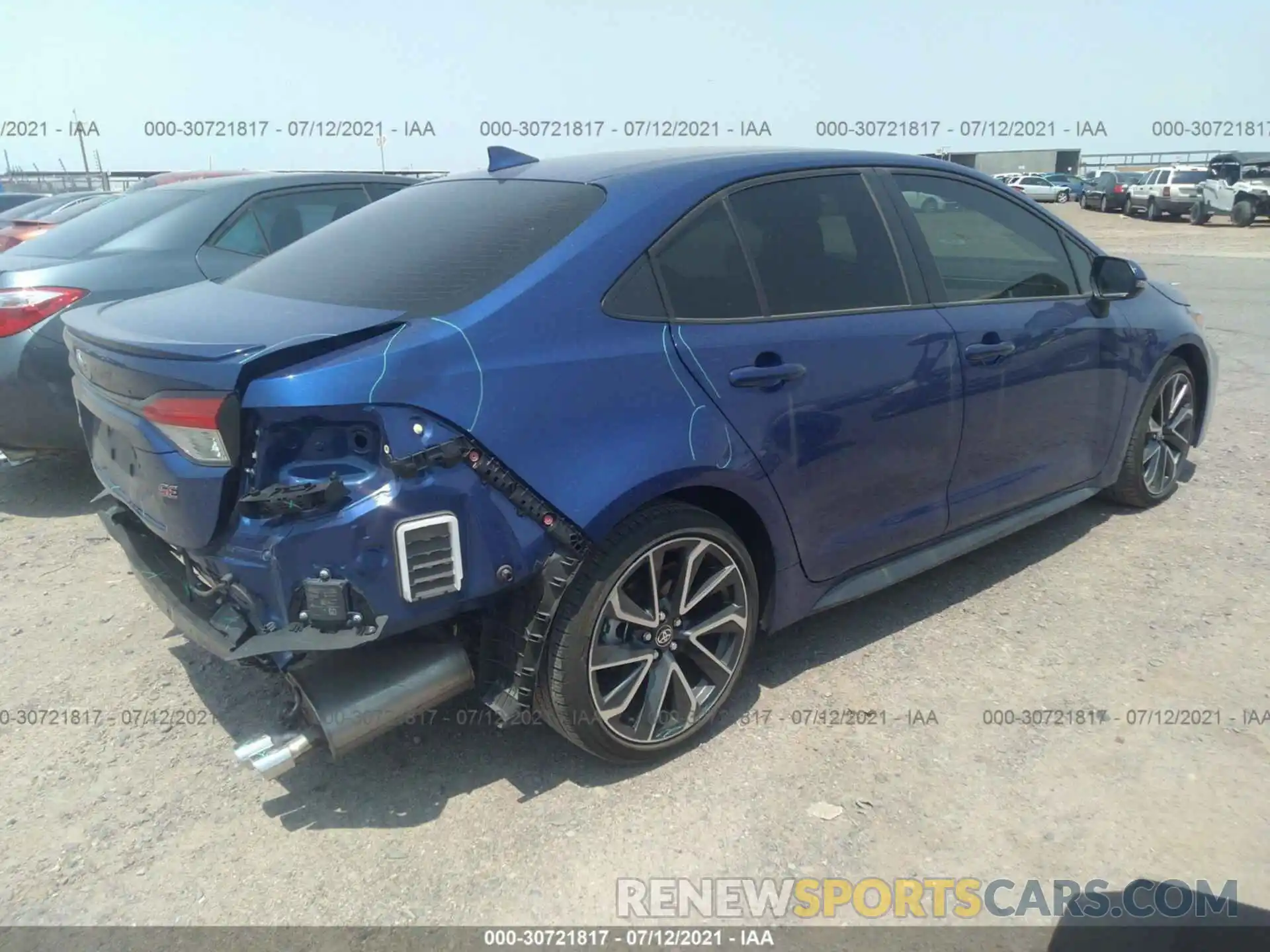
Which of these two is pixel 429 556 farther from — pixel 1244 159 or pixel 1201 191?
→ pixel 1244 159

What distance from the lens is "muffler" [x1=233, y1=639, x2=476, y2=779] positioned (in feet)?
8.05

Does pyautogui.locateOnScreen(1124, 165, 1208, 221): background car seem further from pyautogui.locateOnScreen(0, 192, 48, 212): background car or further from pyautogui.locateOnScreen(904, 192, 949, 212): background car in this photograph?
pyautogui.locateOnScreen(0, 192, 48, 212): background car

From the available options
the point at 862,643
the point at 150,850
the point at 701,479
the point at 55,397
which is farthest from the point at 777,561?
the point at 55,397

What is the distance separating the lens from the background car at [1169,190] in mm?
28734

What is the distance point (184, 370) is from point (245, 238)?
3.61m

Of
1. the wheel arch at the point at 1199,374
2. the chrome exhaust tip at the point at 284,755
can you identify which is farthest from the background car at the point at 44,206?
the wheel arch at the point at 1199,374

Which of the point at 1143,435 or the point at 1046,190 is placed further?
the point at 1046,190

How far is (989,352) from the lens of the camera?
3.56 metres

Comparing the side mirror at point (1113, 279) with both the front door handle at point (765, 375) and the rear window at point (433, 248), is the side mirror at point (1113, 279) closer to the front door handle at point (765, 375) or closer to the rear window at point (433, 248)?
the front door handle at point (765, 375)

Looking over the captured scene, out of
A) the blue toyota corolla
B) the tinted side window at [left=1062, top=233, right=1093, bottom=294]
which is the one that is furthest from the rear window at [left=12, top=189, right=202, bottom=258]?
the tinted side window at [left=1062, top=233, right=1093, bottom=294]

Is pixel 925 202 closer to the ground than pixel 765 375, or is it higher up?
higher up

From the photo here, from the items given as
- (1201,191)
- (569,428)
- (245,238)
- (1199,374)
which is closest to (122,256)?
(245,238)

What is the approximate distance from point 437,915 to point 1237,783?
2300 mm

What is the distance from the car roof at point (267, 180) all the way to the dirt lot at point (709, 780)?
106 inches
